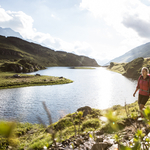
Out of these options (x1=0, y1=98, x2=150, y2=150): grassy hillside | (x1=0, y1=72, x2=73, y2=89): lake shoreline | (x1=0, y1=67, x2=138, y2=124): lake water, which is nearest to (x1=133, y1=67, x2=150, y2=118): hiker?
(x1=0, y1=98, x2=150, y2=150): grassy hillside

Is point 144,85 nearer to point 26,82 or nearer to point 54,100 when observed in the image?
point 54,100

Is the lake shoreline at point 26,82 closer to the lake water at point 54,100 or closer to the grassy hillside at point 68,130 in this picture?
the lake water at point 54,100

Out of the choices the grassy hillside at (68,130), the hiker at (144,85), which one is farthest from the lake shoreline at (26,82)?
the hiker at (144,85)

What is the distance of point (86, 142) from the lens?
7.70 m

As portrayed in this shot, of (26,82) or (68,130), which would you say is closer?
(68,130)

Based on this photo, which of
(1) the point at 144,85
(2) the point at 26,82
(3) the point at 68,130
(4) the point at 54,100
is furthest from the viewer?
(2) the point at 26,82

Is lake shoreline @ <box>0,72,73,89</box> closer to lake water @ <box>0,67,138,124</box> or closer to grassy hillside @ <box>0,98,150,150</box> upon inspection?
lake water @ <box>0,67,138,124</box>

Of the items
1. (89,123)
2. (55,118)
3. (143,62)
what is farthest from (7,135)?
(143,62)

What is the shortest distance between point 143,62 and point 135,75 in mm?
21716

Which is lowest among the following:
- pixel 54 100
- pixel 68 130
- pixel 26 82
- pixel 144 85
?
pixel 54 100

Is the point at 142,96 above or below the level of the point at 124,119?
above

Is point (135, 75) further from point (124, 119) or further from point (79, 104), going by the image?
point (124, 119)

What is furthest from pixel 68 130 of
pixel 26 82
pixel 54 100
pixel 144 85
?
pixel 26 82

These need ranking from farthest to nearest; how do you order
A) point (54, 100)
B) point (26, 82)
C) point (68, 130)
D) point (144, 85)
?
point (26, 82), point (54, 100), point (68, 130), point (144, 85)
